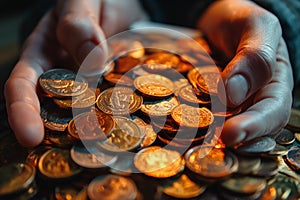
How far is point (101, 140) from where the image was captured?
83 cm

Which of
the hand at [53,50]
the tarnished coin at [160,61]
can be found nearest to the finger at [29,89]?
the hand at [53,50]

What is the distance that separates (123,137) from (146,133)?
0.07 metres

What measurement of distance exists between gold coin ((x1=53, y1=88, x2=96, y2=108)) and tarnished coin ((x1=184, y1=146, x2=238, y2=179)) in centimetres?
31

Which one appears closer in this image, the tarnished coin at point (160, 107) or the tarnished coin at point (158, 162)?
the tarnished coin at point (158, 162)

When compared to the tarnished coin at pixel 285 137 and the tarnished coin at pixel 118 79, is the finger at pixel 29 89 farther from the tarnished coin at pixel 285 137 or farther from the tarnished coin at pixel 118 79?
the tarnished coin at pixel 285 137

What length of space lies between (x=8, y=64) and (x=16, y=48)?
42cm

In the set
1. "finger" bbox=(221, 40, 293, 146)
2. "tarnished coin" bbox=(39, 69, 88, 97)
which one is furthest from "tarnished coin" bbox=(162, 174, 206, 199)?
"tarnished coin" bbox=(39, 69, 88, 97)

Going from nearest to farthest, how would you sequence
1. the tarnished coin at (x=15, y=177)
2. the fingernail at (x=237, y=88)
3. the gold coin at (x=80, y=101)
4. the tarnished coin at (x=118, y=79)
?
1. the tarnished coin at (x=15, y=177)
2. the fingernail at (x=237, y=88)
3. the gold coin at (x=80, y=101)
4. the tarnished coin at (x=118, y=79)

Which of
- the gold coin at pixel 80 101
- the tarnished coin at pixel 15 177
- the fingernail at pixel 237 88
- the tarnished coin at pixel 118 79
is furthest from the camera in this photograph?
the tarnished coin at pixel 118 79

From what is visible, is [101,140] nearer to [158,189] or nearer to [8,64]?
[158,189]

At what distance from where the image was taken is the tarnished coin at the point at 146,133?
0.88 meters

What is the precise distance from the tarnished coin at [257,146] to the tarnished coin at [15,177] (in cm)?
48

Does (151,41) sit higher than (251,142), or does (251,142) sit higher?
(251,142)

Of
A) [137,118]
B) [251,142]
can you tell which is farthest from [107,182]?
[251,142]
